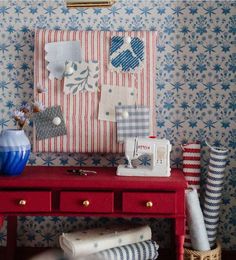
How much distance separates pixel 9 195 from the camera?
2.41 meters

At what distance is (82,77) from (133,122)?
1.50 ft

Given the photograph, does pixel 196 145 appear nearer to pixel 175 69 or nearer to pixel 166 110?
pixel 166 110

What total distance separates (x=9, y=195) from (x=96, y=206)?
498 mm

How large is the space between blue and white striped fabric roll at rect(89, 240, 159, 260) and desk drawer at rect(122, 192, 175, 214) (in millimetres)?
294

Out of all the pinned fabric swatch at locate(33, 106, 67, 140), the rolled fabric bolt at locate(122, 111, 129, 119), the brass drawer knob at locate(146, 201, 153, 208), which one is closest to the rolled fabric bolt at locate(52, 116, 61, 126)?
the pinned fabric swatch at locate(33, 106, 67, 140)

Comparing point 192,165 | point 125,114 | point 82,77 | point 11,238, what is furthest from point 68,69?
point 11,238

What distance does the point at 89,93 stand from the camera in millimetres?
2867

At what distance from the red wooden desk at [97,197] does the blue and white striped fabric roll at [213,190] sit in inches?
16.1

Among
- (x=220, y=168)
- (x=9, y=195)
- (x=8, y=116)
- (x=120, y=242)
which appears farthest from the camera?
(x=8, y=116)

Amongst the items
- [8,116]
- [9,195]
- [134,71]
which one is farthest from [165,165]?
[8,116]

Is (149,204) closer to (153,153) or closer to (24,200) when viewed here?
(153,153)

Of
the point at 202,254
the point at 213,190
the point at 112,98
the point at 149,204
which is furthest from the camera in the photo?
the point at 112,98

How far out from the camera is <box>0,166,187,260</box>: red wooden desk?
2.39 metres

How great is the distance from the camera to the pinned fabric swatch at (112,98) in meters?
2.86
